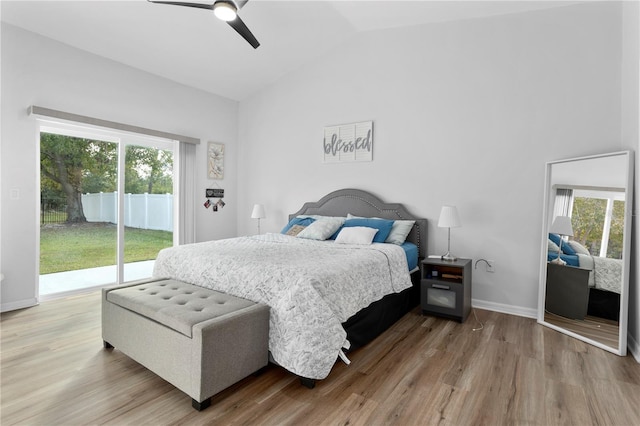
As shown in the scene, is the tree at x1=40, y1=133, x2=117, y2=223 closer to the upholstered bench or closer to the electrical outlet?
the upholstered bench

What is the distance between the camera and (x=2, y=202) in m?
3.35

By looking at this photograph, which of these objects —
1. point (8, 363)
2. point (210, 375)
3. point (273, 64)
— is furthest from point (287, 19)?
point (8, 363)

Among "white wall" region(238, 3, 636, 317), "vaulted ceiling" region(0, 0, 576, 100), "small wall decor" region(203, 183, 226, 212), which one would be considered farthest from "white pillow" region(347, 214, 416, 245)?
"small wall decor" region(203, 183, 226, 212)

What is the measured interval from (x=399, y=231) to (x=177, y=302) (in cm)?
245

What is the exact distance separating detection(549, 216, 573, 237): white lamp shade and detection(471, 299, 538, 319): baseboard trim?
86 cm

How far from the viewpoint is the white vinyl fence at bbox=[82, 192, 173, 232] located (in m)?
4.17


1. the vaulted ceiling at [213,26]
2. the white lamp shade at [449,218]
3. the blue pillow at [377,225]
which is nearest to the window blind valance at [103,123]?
the vaulted ceiling at [213,26]

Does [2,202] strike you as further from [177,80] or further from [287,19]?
[287,19]

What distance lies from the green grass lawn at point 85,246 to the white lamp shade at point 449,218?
3808 millimetres

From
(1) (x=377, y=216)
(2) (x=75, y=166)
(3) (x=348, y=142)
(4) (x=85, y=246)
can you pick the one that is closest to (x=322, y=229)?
(1) (x=377, y=216)

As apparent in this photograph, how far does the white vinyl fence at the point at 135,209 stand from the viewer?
4.17 metres

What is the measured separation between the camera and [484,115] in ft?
12.0

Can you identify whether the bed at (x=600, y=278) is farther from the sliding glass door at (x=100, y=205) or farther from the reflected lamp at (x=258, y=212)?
the sliding glass door at (x=100, y=205)

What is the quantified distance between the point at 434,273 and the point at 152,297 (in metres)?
2.63
